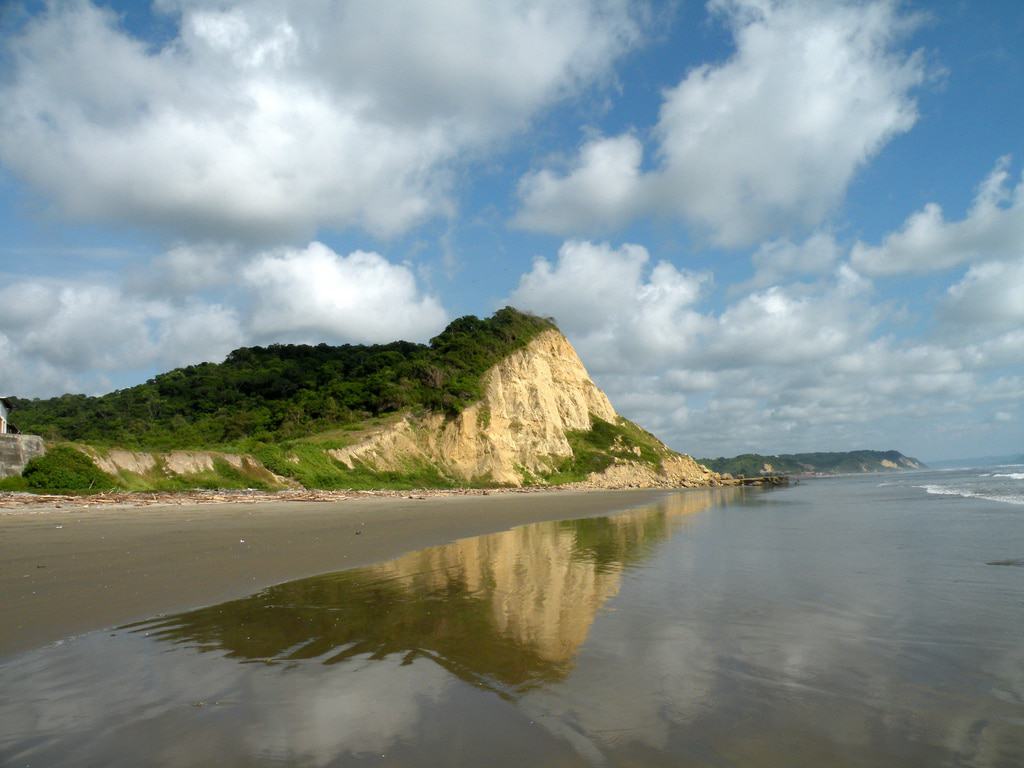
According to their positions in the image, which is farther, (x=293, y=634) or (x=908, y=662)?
(x=293, y=634)

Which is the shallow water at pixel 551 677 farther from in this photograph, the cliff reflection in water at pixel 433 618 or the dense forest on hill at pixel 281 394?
the dense forest on hill at pixel 281 394

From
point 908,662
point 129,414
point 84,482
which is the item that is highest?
point 129,414

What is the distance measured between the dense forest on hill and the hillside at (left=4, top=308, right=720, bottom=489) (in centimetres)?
19

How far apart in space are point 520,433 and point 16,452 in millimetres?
40135

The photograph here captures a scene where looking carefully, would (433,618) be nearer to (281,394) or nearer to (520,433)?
(520,433)

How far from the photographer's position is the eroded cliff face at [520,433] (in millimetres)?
47375

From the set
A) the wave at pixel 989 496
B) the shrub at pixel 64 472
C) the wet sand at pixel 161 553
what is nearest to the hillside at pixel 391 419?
the shrub at pixel 64 472

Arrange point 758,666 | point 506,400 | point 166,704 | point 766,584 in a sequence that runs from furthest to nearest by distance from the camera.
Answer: point 506,400
point 766,584
point 758,666
point 166,704

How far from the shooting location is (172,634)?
6.02 m

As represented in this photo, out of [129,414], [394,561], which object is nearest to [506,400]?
[129,414]

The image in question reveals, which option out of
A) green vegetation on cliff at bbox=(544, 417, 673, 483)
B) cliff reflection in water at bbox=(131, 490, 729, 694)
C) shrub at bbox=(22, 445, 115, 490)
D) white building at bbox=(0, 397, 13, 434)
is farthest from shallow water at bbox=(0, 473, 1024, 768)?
green vegetation on cliff at bbox=(544, 417, 673, 483)

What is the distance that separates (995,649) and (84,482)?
2659cm

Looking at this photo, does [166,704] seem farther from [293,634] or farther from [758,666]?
[758,666]

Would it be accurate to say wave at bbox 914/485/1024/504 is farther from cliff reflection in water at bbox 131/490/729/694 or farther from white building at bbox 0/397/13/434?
white building at bbox 0/397/13/434
